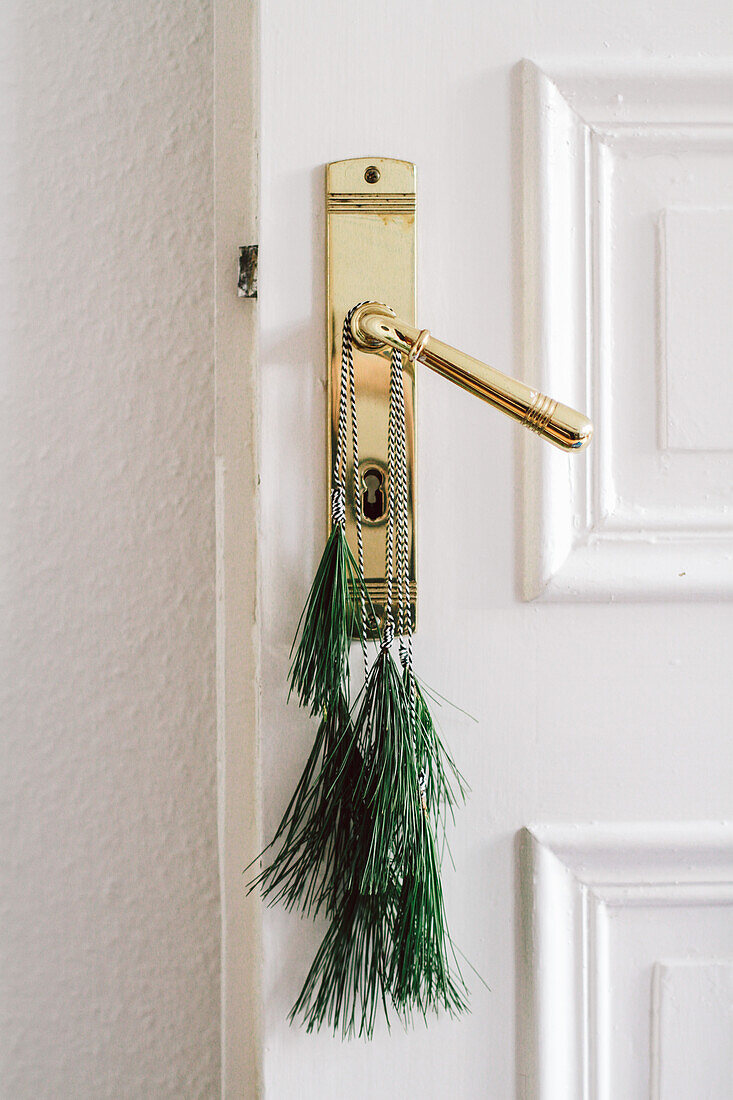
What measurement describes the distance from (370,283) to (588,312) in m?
0.11

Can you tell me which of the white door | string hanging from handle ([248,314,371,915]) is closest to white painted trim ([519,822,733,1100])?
the white door

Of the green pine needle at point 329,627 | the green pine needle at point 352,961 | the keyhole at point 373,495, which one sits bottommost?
the green pine needle at point 352,961

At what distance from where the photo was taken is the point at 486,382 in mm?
322

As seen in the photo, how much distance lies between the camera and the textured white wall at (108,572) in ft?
1.45

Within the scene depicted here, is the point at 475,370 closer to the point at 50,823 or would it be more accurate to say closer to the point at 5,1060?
the point at 50,823

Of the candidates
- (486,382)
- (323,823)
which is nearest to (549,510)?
(486,382)

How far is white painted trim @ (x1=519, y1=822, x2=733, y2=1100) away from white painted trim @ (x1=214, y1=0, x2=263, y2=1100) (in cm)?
15

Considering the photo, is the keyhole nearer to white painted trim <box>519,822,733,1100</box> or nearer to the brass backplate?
the brass backplate

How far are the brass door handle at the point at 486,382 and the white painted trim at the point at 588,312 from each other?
0.18ft

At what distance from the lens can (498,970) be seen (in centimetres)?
38

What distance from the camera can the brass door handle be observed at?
0.31 metres

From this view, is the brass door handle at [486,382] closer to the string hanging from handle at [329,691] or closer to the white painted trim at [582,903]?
the string hanging from handle at [329,691]

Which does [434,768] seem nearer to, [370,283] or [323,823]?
[323,823]

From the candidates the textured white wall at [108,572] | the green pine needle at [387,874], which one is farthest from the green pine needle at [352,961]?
the textured white wall at [108,572]
